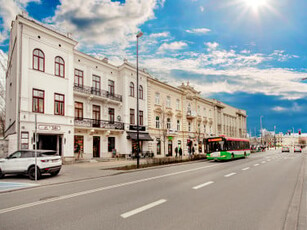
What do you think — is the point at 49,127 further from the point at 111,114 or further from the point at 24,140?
the point at 111,114

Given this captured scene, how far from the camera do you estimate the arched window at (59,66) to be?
24641 millimetres

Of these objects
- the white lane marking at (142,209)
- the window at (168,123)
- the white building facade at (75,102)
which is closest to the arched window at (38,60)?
the white building facade at (75,102)

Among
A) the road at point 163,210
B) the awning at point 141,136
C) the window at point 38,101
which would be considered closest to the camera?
the road at point 163,210

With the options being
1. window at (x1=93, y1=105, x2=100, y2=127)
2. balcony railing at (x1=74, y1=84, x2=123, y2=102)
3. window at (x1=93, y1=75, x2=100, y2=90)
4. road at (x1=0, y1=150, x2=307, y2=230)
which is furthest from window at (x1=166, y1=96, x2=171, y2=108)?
road at (x1=0, y1=150, x2=307, y2=230)

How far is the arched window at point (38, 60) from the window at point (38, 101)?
2.24 metres

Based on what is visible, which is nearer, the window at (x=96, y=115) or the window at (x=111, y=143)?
the window at (x=96, y=115)

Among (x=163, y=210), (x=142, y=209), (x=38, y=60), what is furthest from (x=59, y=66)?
(x=163, y=210)

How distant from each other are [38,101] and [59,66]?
176 inches

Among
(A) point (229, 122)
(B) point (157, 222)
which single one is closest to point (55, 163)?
(B) point (157, 222)

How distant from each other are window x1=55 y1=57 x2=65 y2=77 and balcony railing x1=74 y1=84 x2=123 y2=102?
2.22 metres

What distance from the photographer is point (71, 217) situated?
5.78 m

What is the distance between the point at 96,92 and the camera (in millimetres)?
29047

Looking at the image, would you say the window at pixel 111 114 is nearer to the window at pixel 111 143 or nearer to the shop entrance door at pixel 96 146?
the window at pixel 111 143

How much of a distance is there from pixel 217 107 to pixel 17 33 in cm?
4736
